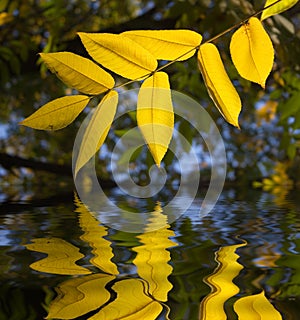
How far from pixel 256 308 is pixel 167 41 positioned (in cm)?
18

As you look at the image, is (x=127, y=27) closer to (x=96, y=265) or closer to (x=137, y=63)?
(x=137, y=63)

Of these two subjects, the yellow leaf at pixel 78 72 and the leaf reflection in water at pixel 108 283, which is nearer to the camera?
the leaf reflection in water at pixel 108 283

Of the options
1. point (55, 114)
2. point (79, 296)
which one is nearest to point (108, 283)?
point (79, 296)

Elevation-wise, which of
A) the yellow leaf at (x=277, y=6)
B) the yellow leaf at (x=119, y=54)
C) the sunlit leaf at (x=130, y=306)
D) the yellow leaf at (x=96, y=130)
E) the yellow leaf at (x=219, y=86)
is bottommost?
the sunlit leaf at (x=130, y=306)

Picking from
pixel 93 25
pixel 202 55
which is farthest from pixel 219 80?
pixel 93 25

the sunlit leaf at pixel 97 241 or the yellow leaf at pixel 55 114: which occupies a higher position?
the yellow leaf at pixel 55 114

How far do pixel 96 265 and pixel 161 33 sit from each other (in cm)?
14

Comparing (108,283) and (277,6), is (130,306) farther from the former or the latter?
(277,6)

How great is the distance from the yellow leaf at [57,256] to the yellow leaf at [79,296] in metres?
0.01

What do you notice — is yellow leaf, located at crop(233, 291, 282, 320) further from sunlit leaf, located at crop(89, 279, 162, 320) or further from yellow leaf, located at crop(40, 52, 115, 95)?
yellow leaf, located at crop(40, 52, 115, 95)

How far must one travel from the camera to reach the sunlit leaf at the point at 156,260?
203mm

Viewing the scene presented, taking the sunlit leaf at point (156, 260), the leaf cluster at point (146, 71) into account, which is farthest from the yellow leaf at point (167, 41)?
the sunlit leaf at point (156, 260)

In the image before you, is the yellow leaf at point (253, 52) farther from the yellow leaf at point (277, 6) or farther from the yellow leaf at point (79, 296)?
the yellow leaf at point (79, 296)

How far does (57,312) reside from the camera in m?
0.17
